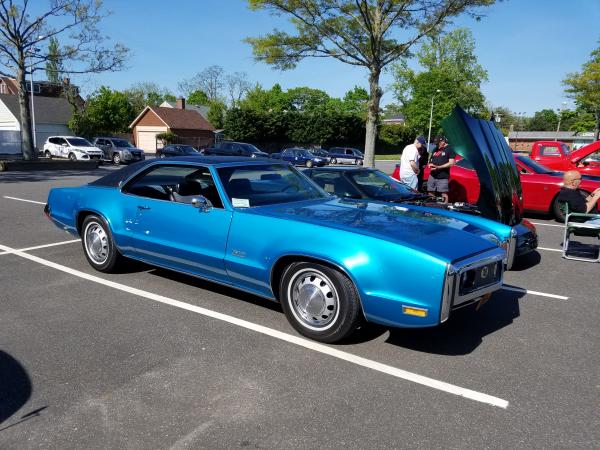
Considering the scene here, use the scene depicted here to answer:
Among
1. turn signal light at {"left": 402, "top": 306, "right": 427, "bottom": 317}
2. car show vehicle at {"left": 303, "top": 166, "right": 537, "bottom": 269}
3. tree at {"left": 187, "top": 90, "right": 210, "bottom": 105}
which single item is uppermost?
tree at {"left": 187, "top": 90, "right": 210, "bottom": 105}

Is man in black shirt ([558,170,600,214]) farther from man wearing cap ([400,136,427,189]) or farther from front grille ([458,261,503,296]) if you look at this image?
front grille ([458,261,503,296])

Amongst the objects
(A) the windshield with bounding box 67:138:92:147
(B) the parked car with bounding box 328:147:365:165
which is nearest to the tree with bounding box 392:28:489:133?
(B) the parked car with bounding box 328:147:365:165

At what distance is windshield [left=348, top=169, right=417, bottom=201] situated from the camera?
7.29m

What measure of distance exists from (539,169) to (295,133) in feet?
142

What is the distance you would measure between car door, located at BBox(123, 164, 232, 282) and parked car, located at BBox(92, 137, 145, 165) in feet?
93.8

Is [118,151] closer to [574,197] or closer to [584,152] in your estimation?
[584,152]

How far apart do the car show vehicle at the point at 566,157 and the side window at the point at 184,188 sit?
10.9 m

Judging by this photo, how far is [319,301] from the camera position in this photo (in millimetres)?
3873

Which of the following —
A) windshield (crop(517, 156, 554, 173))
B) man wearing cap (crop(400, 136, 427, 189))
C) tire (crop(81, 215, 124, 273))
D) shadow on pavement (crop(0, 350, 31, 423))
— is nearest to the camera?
shadow on pavement (crop(0, 350, 31, 423))

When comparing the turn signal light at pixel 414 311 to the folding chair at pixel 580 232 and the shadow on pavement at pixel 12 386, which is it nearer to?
the shadow on pavement at pixel 12 386

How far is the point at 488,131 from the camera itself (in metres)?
7.26

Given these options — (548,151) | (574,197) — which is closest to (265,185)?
(574,197)

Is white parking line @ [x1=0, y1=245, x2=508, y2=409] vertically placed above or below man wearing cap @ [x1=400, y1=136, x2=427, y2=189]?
below

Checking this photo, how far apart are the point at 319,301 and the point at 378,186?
13.1ft
